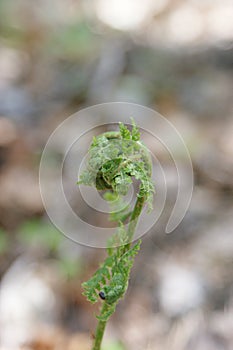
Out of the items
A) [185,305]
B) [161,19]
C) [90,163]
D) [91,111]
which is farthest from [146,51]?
[90,163]

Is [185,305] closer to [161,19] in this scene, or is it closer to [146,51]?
[146,51]

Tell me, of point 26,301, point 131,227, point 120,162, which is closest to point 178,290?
point 26,301

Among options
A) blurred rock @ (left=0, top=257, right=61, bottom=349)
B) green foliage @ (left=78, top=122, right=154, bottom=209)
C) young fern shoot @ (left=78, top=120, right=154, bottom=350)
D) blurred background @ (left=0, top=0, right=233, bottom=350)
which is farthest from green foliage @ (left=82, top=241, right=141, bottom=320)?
blurred rock @ (left=0, top=257, right=61, bottom=349)

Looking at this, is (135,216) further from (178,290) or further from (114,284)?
(178,290)

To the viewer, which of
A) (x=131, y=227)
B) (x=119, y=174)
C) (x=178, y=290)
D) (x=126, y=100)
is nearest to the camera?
(x=119, y=174)

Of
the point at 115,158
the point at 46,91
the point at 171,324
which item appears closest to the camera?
the point at 115,158

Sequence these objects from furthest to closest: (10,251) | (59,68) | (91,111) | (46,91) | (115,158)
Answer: (59,68)
(46,91)
(91,111)
(10,251)
(115,158)

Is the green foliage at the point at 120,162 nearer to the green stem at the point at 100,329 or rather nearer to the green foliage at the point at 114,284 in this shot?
the green foliage at the point at 114,284

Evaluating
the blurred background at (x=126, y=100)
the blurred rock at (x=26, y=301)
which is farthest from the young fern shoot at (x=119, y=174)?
the blurred rock at (x=26, y=301)

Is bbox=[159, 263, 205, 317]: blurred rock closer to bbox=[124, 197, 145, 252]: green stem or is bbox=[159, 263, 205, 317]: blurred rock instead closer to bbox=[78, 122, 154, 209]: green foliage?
bbox=[124, 197, 145, 252]: green stem
